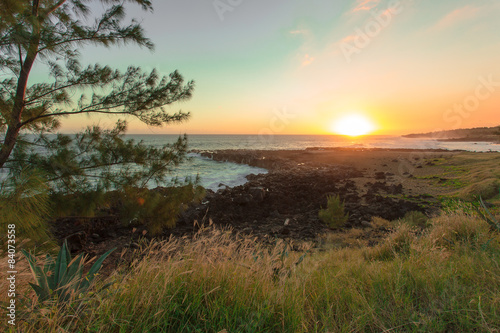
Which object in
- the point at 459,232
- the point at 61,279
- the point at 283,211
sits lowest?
the point at 283,211

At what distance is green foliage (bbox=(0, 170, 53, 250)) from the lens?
2564 mm

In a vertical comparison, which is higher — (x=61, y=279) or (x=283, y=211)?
(x=61, y=279)

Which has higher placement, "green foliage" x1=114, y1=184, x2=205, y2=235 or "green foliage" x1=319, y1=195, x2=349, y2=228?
A: "green foliage" x1=114, y1=184, x2=205, y2=235

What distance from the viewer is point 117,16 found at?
175 inches

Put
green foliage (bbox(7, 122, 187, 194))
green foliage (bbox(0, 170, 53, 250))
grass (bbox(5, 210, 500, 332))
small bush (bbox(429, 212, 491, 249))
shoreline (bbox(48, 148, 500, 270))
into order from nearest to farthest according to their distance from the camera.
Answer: grass (bbox(5, 210, 500, 332)), green foliage (bbox(0, 170, 53, 250)), small bush (bbox(429, 212, 491, 249)), green foliage (bbox(7, 122, 187, 194)), shoreline (bbox(48, 148, 500, 270))

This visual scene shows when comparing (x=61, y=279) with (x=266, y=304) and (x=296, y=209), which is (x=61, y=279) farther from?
(x=296, y=209)

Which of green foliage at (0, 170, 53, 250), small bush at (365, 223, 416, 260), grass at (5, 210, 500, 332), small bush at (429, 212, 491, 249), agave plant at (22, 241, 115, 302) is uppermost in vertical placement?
green foliage at (0, 170, 53, 250)

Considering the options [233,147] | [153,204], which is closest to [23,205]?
[153,204]

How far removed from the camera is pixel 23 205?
9.05ft

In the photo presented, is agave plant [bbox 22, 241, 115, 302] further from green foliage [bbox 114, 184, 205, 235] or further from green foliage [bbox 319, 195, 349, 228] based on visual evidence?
green foliage [bbox 319, 195, 349, 228]

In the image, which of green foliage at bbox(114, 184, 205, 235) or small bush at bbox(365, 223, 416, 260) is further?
green foliage at bbox(114, 184, 205, 235)

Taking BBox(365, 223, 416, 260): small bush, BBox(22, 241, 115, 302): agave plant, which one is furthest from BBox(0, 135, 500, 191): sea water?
BBox(365, 223, 416, 260): small bush

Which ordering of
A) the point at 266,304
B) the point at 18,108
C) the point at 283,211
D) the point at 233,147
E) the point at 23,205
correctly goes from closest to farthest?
the point at 266,304 → the point at 23,205 → the point at 18,108 → the point at 283,211 → the point at 233,147

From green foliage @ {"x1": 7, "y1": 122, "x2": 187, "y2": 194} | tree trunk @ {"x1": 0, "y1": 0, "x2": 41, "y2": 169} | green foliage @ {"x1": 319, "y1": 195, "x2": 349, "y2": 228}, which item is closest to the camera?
tree trunk @ {"x1": 0, "y1": 0, "x2": 41, "y2": 169}
